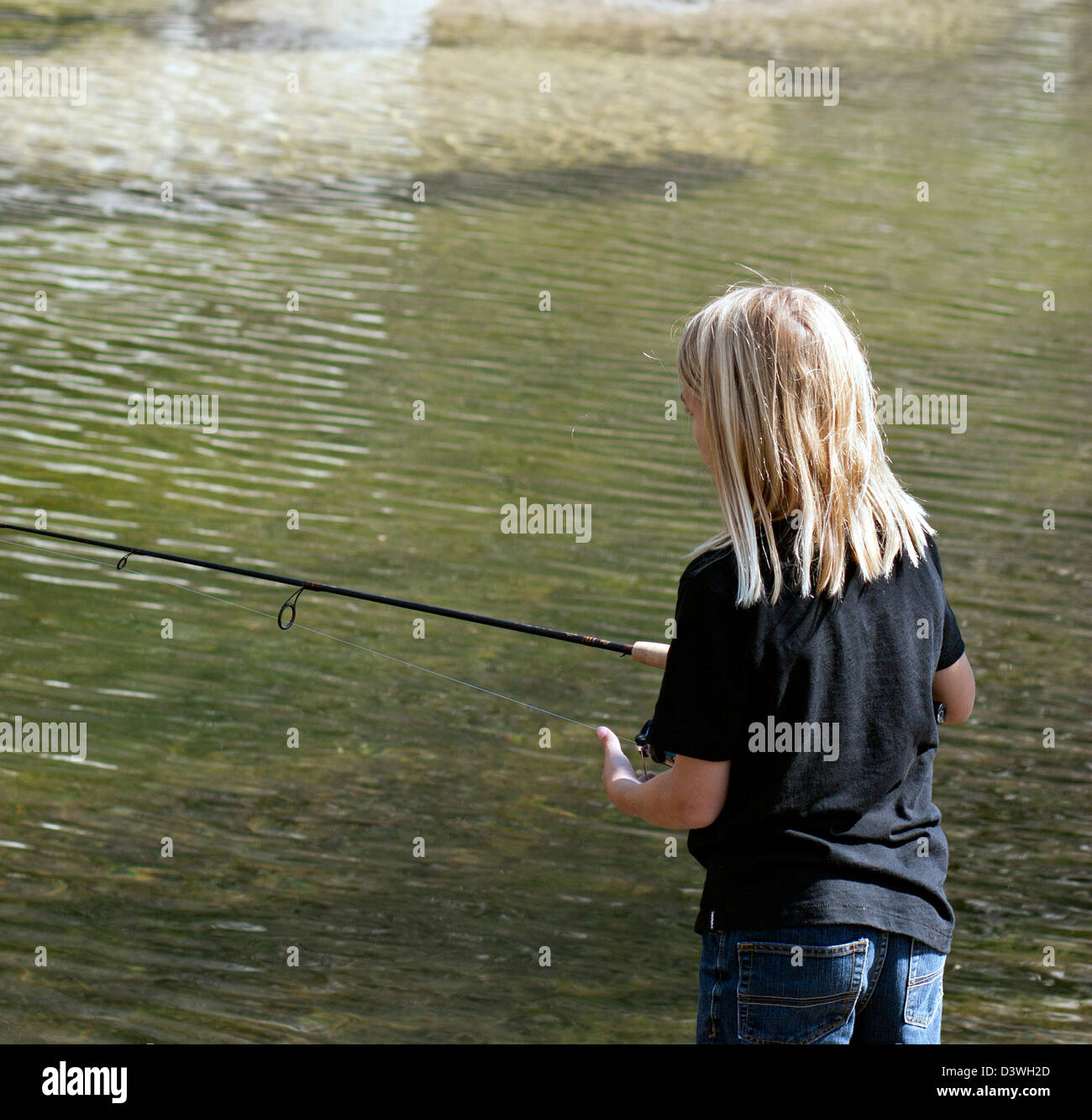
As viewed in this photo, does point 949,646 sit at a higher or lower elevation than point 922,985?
higher

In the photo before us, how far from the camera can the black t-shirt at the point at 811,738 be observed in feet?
5.89

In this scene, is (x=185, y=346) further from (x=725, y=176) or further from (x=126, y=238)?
(x=725, y=176)

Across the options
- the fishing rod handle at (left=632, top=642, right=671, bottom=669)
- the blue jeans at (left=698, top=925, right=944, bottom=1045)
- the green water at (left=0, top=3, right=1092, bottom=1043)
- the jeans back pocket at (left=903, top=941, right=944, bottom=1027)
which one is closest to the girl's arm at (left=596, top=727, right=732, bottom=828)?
the blue jeans at (left=698, top=925, right=944, bottom=1045)

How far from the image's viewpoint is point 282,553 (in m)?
5.46

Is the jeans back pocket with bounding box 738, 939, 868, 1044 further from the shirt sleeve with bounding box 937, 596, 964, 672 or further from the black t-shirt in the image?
the shirt sleeve with bounding box 937, 596, 964, 672

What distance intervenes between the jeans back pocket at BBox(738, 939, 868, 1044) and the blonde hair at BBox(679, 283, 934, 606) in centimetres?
45

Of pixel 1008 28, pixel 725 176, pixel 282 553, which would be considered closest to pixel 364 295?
pixel 282 553

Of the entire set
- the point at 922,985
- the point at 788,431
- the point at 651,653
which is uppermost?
the point at 788,431

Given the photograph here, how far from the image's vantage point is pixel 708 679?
1.80 m

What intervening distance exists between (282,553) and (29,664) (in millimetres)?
1079

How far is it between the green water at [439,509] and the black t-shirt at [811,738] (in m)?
0.71

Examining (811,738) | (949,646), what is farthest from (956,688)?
(811,738)

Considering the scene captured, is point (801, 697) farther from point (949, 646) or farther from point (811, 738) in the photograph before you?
point (949, 646)

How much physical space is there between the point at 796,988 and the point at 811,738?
32cm
